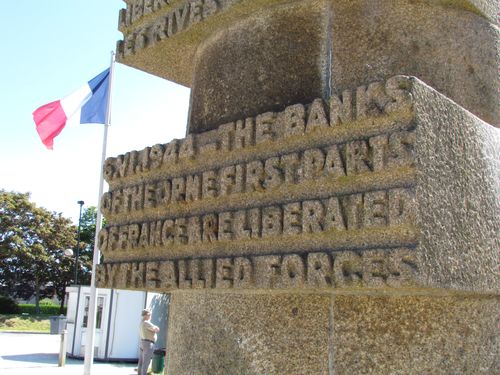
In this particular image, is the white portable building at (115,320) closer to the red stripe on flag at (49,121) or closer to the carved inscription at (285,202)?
the red stripe on flag at (49,121)

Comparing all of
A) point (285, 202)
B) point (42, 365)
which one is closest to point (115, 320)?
point (42, 365)

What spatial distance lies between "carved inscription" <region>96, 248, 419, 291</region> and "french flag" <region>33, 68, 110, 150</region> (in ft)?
24.6

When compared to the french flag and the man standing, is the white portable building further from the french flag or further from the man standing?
the french flag

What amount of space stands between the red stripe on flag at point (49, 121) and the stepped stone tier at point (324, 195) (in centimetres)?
703

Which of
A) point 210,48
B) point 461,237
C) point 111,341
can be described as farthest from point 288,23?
point 111,341

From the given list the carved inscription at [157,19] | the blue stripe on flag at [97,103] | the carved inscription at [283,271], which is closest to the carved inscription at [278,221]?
the carved inscription at [283,271]

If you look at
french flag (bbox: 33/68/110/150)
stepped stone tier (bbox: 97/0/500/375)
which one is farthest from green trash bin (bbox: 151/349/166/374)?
stepped stone tier (bbox: 97/0/500/375)

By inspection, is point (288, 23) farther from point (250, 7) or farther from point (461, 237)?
point (461, 237)

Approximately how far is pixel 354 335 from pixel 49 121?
9.08 metres

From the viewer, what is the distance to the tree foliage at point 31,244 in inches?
1876

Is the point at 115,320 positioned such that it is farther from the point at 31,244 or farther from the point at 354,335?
the point at 31,244

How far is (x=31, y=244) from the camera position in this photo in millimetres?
49000

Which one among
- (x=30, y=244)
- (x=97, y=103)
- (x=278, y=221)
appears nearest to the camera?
(x=278, y=221)

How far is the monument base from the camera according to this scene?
263 centimetres
